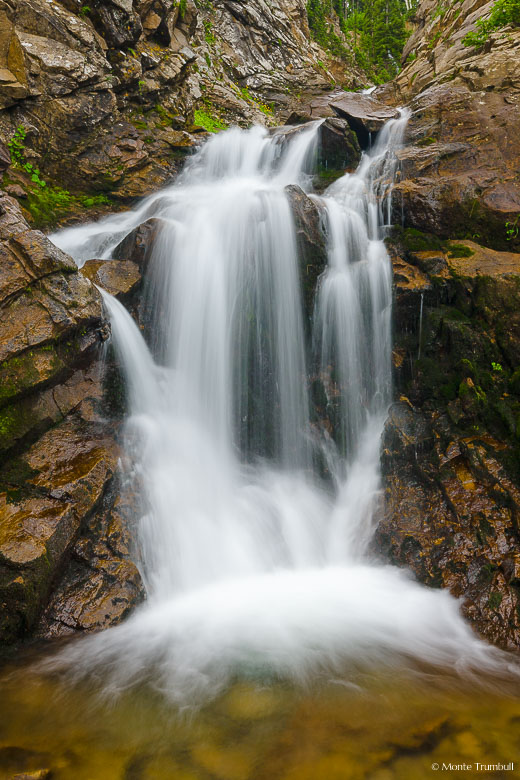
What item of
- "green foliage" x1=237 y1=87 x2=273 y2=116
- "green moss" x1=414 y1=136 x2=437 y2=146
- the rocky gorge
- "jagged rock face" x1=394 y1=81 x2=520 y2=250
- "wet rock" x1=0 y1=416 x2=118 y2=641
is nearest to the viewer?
"wet rock" x1=0 y1=416 x2=118 y2=641

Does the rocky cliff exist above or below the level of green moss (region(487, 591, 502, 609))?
above

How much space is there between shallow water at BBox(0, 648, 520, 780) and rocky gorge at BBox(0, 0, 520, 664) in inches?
49.3

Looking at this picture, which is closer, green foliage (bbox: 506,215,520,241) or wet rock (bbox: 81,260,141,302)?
green foliage (bbox: 506,215,520,241)

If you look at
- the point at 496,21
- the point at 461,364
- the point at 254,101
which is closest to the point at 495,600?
the point at 461,364

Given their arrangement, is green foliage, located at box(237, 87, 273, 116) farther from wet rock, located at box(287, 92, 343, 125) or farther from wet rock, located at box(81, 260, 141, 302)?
wet rock, located at box(81, 260, 141, 302)

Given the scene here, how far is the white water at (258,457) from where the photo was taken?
13.8 ft

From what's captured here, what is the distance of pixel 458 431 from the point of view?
5934mm

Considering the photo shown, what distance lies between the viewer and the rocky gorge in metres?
4.74

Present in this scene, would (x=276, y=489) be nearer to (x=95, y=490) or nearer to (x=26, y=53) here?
(x=95, y=490)

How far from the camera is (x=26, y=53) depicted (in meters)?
9.87

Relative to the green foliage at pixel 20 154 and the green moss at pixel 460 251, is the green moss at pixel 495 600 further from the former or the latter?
the green foliage at pixel 20 154

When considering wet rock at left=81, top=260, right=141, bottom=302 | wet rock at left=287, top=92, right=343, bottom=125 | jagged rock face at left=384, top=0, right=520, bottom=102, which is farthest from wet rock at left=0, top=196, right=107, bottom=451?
wet rock at left=287, top=92, right=343, bottom=125

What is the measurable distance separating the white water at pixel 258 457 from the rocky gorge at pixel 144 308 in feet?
1.22

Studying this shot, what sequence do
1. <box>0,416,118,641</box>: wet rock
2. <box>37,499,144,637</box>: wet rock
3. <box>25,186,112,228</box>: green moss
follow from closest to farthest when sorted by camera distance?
<box>0,416,118,641</box>: wet rock, <box>37,499,144,637</box>: wet rock, <box>25,186,112,228</box>: green moss
